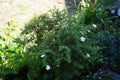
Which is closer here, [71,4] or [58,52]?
[58,52]

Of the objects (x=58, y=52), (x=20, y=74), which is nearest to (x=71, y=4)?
(x=20, y=74)

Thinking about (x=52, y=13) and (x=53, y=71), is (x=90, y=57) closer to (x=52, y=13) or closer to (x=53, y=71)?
(x=53, y=71)

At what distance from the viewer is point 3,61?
13.1 ft

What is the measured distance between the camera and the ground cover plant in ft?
12.3

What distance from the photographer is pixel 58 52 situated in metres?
3.75

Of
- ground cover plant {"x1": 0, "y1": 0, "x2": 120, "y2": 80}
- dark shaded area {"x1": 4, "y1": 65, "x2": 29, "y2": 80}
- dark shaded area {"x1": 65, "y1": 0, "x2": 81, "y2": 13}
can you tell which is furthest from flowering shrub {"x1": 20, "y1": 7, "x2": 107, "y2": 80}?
dark shaded area {"x1": 65, "y1": 0, "x2": 81, "y2": 13}

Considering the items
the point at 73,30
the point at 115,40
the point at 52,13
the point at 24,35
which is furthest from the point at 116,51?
the point at 24,35

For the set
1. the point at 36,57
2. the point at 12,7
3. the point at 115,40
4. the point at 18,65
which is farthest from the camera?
the point at 12,7

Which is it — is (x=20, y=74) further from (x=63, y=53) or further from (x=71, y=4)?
(x=71, y=4)

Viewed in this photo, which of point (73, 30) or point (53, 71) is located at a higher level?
point (73, 30)

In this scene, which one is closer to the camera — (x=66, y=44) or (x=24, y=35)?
(x=66, y=44)

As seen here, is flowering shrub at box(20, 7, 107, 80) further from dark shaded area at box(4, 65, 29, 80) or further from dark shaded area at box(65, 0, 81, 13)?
dark shaded area at box(65, 0, 81, 13)

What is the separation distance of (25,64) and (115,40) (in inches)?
55.1

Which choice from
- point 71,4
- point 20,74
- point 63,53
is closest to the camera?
point 63,53
